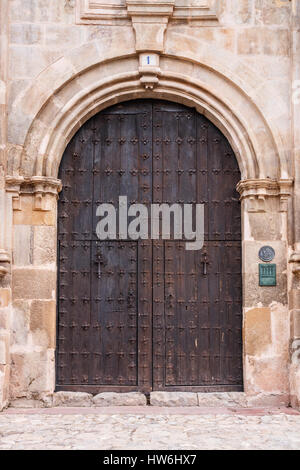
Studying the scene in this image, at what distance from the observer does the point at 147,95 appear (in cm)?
779

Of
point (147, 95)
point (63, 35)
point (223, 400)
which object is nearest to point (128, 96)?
point (147, 95)

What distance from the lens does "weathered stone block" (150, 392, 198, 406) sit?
24.1 feet

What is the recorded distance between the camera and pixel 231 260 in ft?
25.2

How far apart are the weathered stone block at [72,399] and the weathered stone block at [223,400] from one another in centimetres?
118

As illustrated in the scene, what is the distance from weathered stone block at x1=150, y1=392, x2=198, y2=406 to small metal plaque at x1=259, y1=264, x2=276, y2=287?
4.56 feet

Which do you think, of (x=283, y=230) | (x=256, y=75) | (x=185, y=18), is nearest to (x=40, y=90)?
(x=185, y=18)

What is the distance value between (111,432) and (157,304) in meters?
1.95

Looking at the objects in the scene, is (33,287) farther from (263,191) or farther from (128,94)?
(263,191)

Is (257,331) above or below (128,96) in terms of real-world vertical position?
below

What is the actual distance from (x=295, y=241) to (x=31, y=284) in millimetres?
2800

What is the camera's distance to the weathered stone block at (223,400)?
24.0 ft

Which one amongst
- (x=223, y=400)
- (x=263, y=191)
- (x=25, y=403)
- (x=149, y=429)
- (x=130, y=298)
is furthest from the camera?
(x=130, y=298)

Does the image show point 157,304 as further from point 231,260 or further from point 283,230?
point 283,230

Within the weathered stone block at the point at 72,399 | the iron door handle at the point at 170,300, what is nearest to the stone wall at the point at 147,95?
the weathered stone block at the point at 72,399
